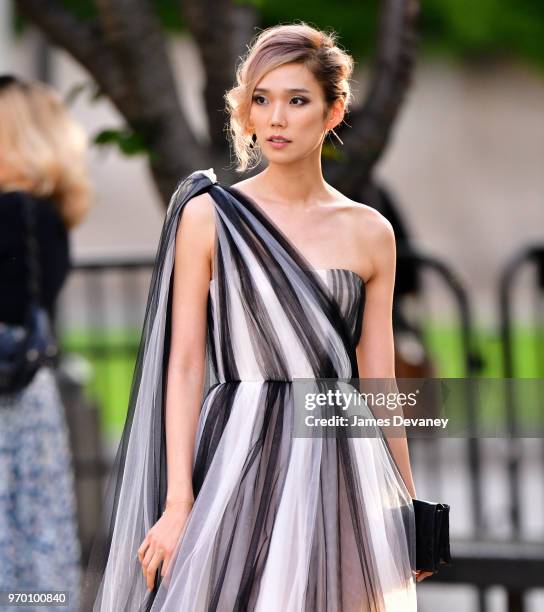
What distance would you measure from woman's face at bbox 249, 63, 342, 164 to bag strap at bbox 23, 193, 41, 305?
190 cm

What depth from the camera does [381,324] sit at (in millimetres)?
3012

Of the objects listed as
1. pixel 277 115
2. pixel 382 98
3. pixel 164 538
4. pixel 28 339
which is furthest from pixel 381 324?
pixel 28 339

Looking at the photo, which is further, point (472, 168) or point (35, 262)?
point (472, 168)

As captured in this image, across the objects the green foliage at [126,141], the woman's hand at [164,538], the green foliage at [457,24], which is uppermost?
the green foliage at [457,24]

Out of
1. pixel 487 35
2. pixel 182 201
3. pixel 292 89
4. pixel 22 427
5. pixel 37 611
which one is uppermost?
pixel 487 35

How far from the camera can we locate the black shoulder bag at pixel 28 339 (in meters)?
4.55

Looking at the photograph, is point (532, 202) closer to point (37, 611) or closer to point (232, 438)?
point (37, 611)

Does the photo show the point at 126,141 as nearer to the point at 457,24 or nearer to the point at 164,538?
the point at 164,538

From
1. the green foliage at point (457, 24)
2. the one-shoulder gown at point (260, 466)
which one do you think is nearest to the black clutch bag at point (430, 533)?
the one-shoulder gown at point (260, 466)

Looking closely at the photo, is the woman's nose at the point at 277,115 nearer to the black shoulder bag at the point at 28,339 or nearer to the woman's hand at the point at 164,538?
the woman's hand at the point at 164,538

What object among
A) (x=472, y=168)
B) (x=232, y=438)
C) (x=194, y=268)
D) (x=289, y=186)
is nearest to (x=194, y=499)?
(x=232, y=438)

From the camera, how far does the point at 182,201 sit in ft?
9.50

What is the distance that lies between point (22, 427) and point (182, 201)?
1.96m

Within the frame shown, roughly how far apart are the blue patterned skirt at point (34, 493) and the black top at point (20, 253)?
0.25m
